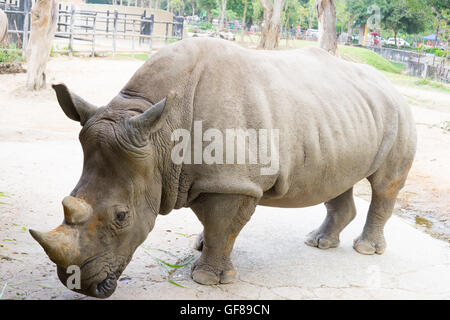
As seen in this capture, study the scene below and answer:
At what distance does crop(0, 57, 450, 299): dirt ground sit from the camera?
4.06m

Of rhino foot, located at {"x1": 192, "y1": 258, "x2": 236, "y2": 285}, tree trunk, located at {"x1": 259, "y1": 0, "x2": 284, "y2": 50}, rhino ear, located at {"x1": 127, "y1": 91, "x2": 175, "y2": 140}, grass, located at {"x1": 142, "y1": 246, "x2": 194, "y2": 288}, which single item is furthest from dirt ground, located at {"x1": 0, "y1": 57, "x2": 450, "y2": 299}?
tree trunk, located at {"x1": 259, "y1": 0, "x2": 284, "y2": 50}

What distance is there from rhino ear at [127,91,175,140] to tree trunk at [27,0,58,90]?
1140cm

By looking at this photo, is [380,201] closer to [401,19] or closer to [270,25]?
[270,25]

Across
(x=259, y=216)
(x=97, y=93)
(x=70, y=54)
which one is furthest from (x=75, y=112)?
(x=70, y=54)

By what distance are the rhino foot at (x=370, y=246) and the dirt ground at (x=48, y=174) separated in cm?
135

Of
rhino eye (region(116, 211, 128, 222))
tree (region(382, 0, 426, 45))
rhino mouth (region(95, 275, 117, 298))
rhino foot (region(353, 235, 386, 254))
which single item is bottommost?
rhino foot (region(353, 235, 386, 254))

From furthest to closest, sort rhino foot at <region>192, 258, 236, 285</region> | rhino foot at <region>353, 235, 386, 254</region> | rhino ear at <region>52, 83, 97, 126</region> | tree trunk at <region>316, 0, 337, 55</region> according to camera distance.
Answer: tree trunk at <region>316, 0, 337, 55</region>, rhino foot at <region>353, 235, 386, 254</region>, rhino foot at <region>192, 258, 236, 285</region>, rhino ear at <region>52, 83, 97, 126</region>

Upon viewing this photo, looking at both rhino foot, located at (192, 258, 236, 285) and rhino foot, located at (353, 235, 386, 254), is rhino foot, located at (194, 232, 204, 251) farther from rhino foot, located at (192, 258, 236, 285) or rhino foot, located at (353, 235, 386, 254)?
rhino foot, located at (353, 235, 386, 254)

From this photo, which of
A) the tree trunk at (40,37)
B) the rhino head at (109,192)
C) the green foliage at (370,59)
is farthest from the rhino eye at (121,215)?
the green foliage at (370,59)

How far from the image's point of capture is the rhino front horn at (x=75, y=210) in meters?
2.97

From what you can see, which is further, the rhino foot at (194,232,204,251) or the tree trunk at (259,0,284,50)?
the tree trunk at (259,0,284,50)

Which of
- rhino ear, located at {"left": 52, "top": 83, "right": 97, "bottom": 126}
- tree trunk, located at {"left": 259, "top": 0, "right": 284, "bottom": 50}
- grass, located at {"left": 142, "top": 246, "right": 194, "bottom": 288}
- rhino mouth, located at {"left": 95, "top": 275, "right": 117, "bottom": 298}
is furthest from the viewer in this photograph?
tree trunk, located at {"left": 259, "top": 0, "right": 284, "bottom": 50}

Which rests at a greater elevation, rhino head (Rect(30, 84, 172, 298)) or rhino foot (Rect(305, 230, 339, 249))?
rhino head (Rect(30, 84, 172, 298))

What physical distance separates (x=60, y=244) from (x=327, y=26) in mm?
11508
